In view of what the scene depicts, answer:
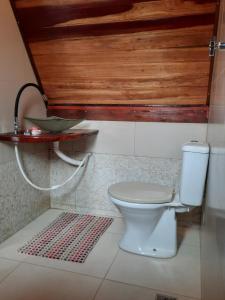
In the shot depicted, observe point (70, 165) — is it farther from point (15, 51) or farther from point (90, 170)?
point (15, 51)

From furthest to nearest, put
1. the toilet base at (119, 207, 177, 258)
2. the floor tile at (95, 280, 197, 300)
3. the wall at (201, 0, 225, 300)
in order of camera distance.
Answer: the toilet base at (119, 207, 177, 258)
the floor tile at (95, 280, 197, 300)
the wall at (201, 0, 225, 300)

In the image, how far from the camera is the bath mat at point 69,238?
1.83 m

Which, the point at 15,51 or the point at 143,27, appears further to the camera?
the point at 15,51

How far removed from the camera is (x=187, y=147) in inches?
66.7

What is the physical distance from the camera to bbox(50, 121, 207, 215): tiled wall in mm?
2240

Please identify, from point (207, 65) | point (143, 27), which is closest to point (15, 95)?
point (143, 27)

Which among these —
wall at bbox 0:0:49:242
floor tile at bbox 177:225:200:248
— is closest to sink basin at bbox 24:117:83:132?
wall at bbox 0:0:49:242

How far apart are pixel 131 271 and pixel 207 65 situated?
1.53m

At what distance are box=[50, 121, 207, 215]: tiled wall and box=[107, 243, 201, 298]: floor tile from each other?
2.23 feet

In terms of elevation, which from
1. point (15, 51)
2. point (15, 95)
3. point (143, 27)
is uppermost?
point (143, 27)

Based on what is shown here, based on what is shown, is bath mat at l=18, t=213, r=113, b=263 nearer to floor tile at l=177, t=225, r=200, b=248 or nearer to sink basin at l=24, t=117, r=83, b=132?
floor tile at l=177, t=225, r=200, b=248

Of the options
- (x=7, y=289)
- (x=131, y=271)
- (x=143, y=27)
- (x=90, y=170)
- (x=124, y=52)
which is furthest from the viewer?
(x=90, y=170)

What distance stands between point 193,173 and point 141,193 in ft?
1.23

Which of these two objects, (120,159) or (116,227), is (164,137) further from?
(116,227)
